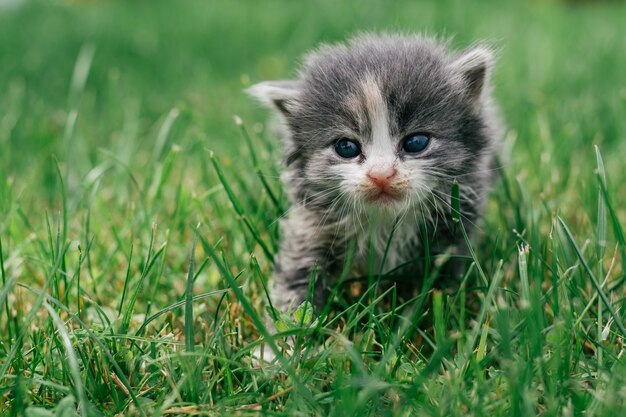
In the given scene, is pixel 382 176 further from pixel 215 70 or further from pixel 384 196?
pixel 215 70

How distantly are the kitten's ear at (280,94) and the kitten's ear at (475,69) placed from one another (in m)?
0.65

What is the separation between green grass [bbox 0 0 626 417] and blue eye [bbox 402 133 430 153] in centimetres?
48

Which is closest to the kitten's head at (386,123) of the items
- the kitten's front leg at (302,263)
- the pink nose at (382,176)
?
the pink nose at (382,176)

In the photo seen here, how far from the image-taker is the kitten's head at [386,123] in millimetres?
2492

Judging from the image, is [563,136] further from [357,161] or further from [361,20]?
[361,20]

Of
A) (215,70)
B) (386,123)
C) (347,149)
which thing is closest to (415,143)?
(386,123)

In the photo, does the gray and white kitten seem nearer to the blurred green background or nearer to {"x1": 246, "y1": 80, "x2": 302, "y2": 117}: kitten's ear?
{"x1": 246, "y1": 80, "x2": 302, "y2": 117}: kitten's ear

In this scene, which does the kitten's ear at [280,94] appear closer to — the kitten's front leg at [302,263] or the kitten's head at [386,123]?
the kitten's head at [386,123]

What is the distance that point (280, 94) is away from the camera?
9.30 ft

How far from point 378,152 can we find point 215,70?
174 inches

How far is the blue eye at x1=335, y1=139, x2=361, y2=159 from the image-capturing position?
2602 mm

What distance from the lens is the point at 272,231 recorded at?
3104 millimetres

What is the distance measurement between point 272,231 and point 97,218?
1.03 metres

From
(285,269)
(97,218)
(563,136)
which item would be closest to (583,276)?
(285,269)
